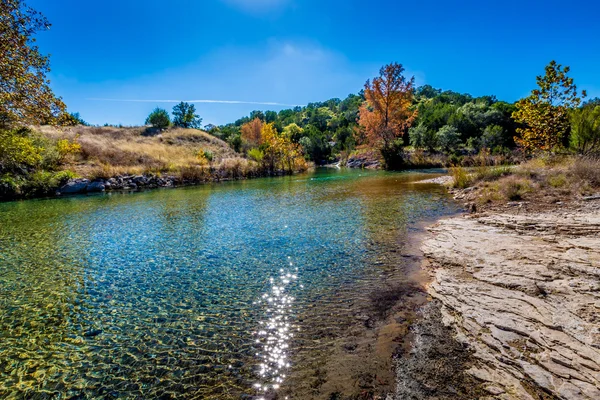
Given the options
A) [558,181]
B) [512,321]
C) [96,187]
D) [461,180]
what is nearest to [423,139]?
[461,180]

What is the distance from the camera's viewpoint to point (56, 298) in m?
5.68

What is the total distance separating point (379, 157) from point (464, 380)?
41.5 metres

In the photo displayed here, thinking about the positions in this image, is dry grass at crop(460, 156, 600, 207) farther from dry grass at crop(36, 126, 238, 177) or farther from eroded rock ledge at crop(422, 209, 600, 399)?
dry grass at crop(36, 126, 238, 177)

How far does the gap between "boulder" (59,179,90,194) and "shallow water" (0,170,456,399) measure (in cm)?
1410

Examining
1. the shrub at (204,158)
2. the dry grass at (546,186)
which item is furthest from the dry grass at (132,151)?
the dry grass at (546,186)

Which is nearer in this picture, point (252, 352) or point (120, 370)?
point (120, 370)

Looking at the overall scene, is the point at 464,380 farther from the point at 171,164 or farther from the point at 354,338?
the point at 171,164

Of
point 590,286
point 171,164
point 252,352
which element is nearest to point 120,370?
point 252,352

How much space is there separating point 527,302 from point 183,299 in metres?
6.01

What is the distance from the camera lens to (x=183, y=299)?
5.52m

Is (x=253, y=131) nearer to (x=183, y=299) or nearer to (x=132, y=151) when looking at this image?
(x=132, y=151)

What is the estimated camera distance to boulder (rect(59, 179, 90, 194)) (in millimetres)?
23766

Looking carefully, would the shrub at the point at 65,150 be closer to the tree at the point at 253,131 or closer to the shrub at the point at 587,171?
the shrub at the point at 587,171

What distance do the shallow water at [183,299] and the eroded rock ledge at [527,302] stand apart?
5.02 ft
